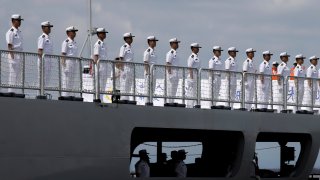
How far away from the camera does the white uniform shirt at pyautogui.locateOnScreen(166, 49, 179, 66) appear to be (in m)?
26.5

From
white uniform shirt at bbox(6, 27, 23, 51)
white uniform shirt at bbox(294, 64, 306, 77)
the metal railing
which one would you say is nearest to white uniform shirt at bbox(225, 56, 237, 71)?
the metal railing

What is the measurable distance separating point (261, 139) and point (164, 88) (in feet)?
16.5

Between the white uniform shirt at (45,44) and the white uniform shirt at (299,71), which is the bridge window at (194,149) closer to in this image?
the white uniform shirt at (45,44)

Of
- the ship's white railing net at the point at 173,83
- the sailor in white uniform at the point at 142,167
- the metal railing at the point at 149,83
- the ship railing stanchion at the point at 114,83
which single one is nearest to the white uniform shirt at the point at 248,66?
the metal railing at the point at 149,83

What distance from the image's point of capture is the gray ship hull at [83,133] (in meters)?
21.6

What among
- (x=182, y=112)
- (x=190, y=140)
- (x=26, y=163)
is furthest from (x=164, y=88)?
(x=26, y=163)

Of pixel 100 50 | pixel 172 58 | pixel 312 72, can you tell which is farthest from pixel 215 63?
pixel 312 72

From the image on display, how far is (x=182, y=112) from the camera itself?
25188 millimetres

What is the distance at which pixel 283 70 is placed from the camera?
3011cm

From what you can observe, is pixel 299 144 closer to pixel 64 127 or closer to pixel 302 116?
pixel 302 116

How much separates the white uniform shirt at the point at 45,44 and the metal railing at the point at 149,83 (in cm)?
72

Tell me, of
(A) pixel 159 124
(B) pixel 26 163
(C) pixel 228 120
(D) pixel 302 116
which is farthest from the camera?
(D) pixel 302 116

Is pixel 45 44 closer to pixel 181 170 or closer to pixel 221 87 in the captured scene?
pixel 181 170

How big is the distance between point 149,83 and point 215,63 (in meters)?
3.55
